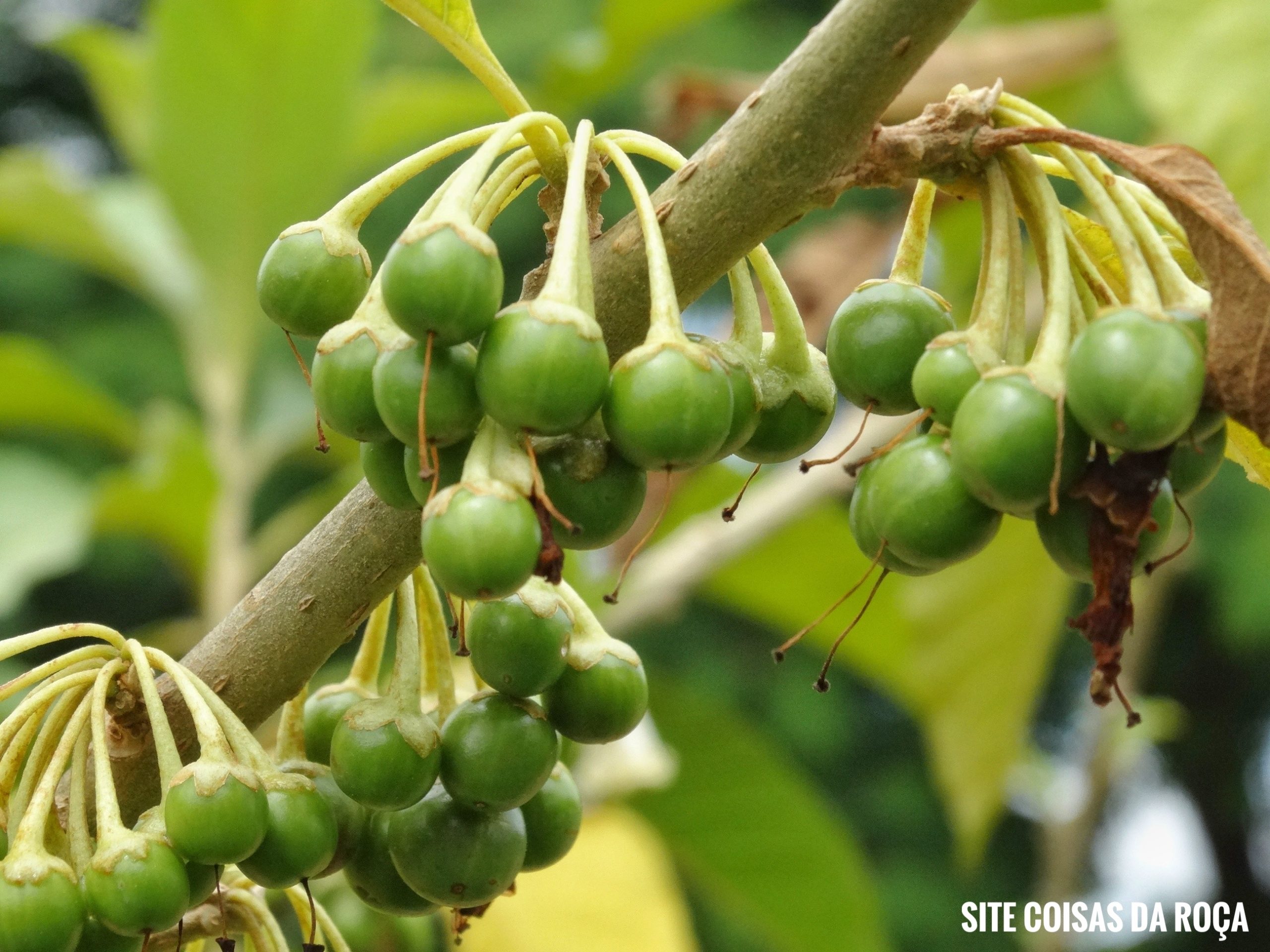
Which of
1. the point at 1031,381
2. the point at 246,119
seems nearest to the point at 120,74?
the point at 246,119

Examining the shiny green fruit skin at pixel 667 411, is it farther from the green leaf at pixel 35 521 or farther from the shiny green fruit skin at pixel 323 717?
the green leaf at pixel 35 521

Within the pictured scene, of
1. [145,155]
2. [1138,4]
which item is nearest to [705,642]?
[145,155]

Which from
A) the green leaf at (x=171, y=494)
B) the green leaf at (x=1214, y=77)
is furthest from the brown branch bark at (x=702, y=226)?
the green leaf at (x=171, y=494)

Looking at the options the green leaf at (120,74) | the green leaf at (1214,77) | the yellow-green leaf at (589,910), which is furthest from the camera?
the green leaf at (120,74)

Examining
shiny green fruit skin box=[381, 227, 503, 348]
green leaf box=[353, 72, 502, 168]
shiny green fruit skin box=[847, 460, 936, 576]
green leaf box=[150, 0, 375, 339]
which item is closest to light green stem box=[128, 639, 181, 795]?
shiny green fruit skin box=[381, 227, 503, 348]

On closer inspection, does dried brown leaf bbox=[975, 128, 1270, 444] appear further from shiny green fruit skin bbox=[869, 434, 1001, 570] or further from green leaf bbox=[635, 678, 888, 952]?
green leaf bbox=[635, 678, 888, 952]

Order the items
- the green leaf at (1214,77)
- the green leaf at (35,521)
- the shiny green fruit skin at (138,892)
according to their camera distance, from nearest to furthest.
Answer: the shiny green fruit skin at (138,892), the green leaf at (1214,77), the green leaf at (35,521)

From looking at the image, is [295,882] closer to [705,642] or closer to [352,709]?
[352,709]
